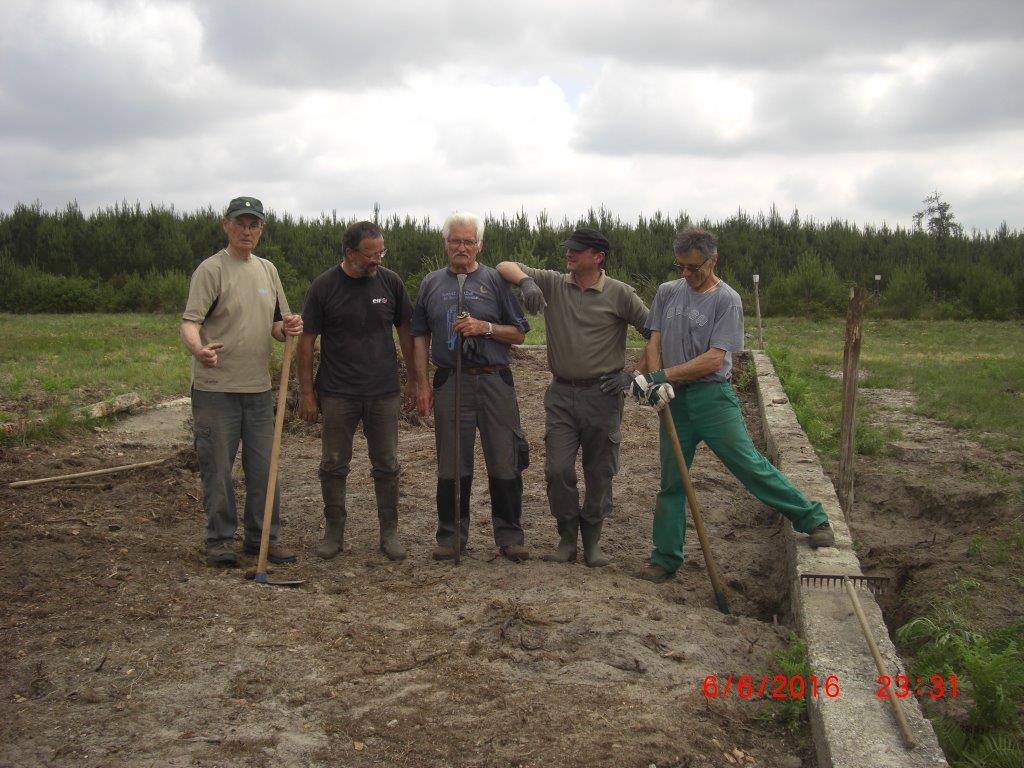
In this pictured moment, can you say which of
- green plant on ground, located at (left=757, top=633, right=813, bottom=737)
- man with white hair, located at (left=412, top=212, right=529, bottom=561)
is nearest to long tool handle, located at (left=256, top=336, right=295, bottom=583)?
man with white hair, located at (left=412, top=212, right=529, bottom=561)

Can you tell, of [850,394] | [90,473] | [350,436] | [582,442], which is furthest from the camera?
[90,473]

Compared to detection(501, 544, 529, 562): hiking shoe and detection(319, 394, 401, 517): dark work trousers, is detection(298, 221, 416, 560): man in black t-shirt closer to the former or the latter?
detection(319, 394, 401, 517): dark work trousers

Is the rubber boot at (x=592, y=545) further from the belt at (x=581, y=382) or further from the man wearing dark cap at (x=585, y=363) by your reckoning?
the belt at (x=581, y=382)

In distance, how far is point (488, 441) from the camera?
546cm

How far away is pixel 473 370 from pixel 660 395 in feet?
3.39

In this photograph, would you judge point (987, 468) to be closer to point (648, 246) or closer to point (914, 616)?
point (914, 616)

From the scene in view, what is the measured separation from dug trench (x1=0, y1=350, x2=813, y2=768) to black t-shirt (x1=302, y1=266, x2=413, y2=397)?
103cm

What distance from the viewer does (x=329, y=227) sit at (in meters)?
29.6

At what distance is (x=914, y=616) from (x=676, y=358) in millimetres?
1831

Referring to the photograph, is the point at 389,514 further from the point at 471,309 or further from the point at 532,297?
the point at 532,297

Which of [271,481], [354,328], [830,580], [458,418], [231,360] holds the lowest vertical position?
[830,580]

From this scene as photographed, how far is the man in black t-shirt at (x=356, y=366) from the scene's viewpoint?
5426 millimetres

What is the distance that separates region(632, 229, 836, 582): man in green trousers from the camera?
5152mm
